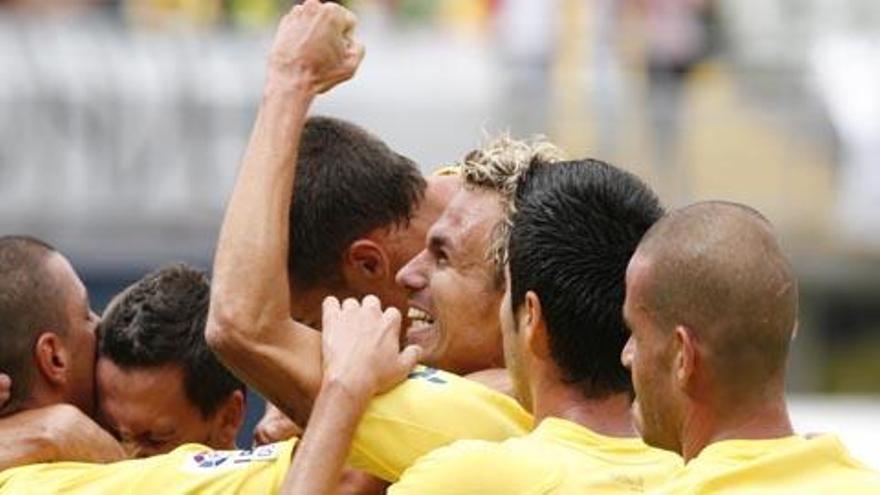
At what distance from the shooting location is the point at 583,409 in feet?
19.3

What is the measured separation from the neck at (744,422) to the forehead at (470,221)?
977 mm

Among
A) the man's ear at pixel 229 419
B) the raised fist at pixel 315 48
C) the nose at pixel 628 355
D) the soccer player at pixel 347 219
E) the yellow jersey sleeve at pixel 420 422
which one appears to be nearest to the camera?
the nose at pixel 628 355

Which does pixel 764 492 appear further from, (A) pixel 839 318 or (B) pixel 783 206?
(A) pixel 839 318

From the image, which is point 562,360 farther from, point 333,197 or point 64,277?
point 64,277

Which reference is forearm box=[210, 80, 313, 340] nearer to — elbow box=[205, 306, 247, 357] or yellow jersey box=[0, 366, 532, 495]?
elbow box=[205, 306, 247, 357]

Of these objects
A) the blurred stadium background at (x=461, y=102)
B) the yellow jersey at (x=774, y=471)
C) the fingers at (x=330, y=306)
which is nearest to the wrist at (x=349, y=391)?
the fingers at (x=330, y=306)

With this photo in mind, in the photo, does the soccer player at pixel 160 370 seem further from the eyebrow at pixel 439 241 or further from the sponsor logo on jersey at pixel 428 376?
the sponsor logo on jersey at pixel 428 376

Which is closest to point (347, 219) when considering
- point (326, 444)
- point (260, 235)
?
point (260, 235)

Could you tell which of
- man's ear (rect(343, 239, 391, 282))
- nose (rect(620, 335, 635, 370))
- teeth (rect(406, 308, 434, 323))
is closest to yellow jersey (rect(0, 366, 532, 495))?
teeth (rect(406, 308, 434, 323))

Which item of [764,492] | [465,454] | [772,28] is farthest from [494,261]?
[772,28]

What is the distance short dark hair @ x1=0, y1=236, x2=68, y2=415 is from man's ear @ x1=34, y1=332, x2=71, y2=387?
0.04ft

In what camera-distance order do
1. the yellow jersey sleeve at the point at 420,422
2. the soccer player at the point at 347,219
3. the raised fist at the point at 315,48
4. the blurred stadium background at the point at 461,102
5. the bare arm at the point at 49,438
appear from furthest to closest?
the blurred stadium background at the point at 461,102
the bare arm at the point at 49,438
the soccer player at the point at 347,219
the raised fist at the point at 315,48
the yellow jersey sleeve at the point at 420,422

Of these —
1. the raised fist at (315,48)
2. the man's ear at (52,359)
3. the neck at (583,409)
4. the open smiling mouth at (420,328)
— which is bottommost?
the man's ear at (52,359)

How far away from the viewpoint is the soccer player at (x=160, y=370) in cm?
695
